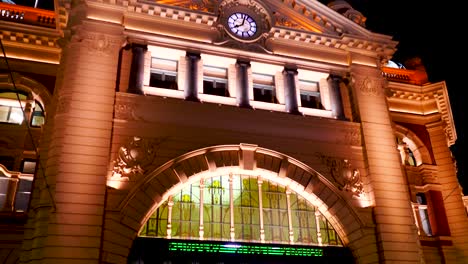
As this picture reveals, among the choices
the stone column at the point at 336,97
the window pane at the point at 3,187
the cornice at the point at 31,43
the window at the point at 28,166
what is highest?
the cornice at the point at 31,43

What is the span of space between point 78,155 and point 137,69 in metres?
4.86

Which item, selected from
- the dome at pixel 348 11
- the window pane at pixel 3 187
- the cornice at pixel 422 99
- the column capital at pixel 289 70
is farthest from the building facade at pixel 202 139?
the cornice at pixel 422 99

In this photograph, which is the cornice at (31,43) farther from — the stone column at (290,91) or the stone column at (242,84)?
the stone column at (290,91)

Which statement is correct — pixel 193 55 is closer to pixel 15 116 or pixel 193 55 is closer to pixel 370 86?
pixel 15 116

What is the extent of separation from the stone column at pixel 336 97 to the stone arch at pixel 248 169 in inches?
142

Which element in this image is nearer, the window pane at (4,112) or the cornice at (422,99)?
the window pane at (4,112)

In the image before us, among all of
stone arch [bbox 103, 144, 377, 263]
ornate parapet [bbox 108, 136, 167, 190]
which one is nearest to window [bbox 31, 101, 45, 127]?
ornate parapet [bbox 108, 136, 167, 190]

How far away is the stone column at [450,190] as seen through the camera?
76.2 ft

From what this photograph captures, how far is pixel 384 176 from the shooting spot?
2020 cm

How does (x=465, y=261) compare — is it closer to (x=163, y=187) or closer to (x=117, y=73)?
(x=163, y=187)

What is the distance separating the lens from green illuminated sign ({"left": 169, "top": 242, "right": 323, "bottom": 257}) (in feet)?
56.3

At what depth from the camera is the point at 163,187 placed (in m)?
17.7

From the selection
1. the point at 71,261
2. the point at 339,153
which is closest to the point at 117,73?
the point at 71,261

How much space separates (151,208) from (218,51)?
26.5 feet
